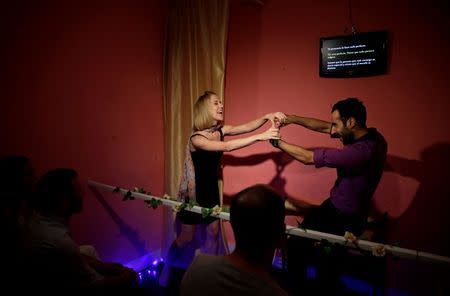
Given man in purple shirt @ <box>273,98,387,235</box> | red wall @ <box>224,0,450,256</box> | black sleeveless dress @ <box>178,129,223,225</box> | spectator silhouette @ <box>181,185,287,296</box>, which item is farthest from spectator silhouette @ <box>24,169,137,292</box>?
red wall @ <box>224,0,450,256</box>

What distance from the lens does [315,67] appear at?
3.06 metres

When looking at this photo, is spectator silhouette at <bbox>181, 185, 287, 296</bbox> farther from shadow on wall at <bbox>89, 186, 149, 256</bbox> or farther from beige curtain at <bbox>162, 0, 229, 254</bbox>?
beige curtain at <bbox>162, 0, 229, 254</bbox>

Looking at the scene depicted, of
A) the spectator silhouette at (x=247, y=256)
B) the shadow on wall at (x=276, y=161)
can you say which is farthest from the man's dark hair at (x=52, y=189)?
the shadow on wall at (x=276, y=161)

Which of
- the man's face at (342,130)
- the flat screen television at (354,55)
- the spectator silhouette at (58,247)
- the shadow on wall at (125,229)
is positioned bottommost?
the shadow on wall at (125,229)

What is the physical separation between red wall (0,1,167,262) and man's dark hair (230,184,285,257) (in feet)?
6.35

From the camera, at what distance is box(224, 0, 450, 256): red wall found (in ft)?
8.51

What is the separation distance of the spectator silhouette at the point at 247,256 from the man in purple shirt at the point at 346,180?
4.16 ft

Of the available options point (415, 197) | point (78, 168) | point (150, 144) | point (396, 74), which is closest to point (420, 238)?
point (415, 197)

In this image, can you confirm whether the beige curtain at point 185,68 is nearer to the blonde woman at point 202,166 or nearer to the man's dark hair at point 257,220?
the blonde woman at point 202,166

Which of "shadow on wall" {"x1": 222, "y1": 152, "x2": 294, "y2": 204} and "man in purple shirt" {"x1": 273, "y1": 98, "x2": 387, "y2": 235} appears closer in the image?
"man in purple shirt" {"x1": 273, "y1": 98, "x2": 387, "y2": 235}

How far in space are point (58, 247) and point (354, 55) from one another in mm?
2721

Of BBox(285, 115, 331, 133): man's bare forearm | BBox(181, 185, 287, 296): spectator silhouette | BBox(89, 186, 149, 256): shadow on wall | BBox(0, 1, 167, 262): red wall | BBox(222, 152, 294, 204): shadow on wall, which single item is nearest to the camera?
BBox(181, 185, 287, 296): spectator silhouette

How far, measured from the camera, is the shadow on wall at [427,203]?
8.51 feet

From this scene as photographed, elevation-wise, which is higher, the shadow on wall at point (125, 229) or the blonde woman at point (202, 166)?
the blonde woman at point (202, 166)
